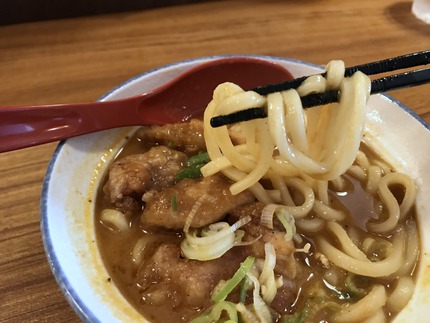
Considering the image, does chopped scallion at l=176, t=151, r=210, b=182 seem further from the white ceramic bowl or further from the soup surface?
the white ceramic bowl

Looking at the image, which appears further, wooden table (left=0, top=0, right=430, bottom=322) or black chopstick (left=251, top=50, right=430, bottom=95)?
wooden table (left=0, top=0, right=430, bottom=322)

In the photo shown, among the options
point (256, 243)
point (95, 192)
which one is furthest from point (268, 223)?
point (95, 192)

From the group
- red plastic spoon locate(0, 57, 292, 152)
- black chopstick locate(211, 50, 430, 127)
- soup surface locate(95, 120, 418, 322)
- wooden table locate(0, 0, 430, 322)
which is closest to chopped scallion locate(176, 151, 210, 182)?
soup surface locate(95, 120, 418, 322)

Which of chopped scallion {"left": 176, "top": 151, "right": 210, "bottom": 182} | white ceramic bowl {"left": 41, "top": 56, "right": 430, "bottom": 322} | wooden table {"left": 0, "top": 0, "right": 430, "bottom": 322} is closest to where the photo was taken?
white ceramic bowl {"left": 41, "top": 56, "right": 430, "bottom": 322}

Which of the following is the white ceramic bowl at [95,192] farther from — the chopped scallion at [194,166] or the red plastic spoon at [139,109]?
the chopped scallion at [194,166]

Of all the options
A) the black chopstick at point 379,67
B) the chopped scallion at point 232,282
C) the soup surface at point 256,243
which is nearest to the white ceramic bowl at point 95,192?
the soup surface at point 256,243

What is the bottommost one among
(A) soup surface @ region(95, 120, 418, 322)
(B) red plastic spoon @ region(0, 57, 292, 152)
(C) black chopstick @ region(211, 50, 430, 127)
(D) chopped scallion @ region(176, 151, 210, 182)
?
(A) soup surface @ region(95, 120, 418, 322)

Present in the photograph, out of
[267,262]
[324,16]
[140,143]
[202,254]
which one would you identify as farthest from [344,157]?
[324,16]

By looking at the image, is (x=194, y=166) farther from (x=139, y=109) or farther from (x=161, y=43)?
(x=161, y=43)
